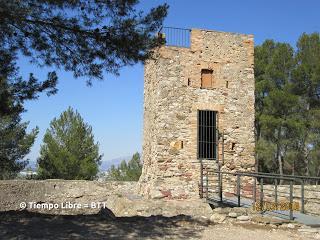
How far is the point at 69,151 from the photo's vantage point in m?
23.7

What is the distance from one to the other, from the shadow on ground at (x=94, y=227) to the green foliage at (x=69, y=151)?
14461mm

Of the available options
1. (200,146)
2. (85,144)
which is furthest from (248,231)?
(85,144)

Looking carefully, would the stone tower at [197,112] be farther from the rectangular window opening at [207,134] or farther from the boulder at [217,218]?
the boulder at [217,218]

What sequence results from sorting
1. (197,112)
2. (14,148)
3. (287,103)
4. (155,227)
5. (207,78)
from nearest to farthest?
(155,227)
(197,112)
(207,78)
(287,103)
(14,148)


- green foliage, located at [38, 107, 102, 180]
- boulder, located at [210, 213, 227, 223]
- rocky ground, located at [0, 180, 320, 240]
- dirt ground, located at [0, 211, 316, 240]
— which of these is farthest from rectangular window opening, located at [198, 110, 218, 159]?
green foliage, located at [38, 107, 102, 180]

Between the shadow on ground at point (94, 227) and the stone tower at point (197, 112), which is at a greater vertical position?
the stone tower at point (197, 112)

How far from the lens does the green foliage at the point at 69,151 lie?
23000 millimetres

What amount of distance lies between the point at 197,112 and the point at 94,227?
6275mm

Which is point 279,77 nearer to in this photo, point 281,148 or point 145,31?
point 281,148

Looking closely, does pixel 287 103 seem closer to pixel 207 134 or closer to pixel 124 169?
pixel 207 134

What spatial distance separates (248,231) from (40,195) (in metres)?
8.81

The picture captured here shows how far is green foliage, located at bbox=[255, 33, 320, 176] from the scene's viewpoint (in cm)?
2144

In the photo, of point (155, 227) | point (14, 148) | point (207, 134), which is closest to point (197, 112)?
point (207, 134)

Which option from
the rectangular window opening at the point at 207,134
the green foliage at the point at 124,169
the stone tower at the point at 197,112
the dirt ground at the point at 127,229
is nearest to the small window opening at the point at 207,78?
the stone tower at the point at 197,112
